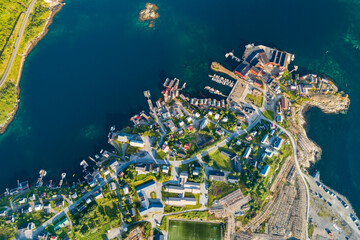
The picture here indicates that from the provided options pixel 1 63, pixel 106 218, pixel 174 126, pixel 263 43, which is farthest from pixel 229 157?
pixel 1 63

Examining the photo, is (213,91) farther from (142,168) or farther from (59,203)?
(59,203)

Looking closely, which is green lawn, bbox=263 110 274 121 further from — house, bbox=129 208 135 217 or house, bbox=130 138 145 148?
house, bbox=129 208 135 217

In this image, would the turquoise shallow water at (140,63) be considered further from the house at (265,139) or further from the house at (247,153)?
the house at (247,153)

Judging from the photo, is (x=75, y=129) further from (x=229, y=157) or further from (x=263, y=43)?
(x=263, y=43)

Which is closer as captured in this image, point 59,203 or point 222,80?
point 59,203

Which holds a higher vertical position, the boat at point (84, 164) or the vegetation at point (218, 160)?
the vegetation at point (218, 160)

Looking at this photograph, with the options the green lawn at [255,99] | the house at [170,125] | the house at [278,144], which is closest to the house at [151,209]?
the house at [170,125]

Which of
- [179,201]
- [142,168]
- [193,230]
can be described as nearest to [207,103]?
[142,168]

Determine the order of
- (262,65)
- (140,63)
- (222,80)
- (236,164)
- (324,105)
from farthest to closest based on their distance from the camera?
1. (140,63)
2. (262,65)
3. (222,80)
4. (324,105)
5. (236,164)
